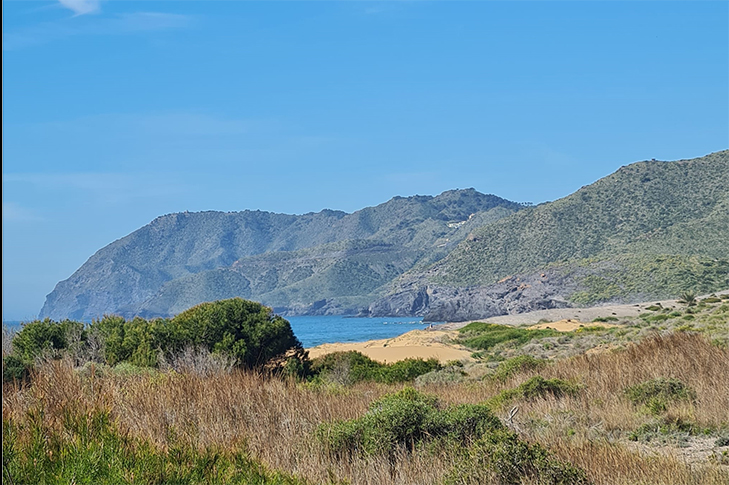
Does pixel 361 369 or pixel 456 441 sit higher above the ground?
pixel 456 441

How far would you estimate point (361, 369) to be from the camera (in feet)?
71.0

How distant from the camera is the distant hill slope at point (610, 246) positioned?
6838cm

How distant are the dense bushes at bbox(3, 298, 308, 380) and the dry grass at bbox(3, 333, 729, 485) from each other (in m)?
8.65

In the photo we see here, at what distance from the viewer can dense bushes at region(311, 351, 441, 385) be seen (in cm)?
1949

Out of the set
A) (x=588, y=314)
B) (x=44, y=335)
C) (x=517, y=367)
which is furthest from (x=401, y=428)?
(x=588, y=314)

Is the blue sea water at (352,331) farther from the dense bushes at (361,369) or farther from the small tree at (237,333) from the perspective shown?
the small tree at (237,333)

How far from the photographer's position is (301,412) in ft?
25.9

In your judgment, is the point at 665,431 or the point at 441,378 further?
the point at 441,378

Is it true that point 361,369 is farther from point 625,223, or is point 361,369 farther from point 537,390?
point 625,223

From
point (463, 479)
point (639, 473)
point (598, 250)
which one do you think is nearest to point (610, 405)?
point (639, 473)

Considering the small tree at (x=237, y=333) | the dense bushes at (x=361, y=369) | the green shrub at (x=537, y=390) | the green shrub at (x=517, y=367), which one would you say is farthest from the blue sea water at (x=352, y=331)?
the green shrub at (x=537, y=390)

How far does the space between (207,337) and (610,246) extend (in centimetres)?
7220

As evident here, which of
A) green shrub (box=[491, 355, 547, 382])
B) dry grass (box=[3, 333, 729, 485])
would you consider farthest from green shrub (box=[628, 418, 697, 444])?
green shrub (box=[491, 355, 547, 382])

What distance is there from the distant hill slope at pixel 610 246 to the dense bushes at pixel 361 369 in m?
45.5
